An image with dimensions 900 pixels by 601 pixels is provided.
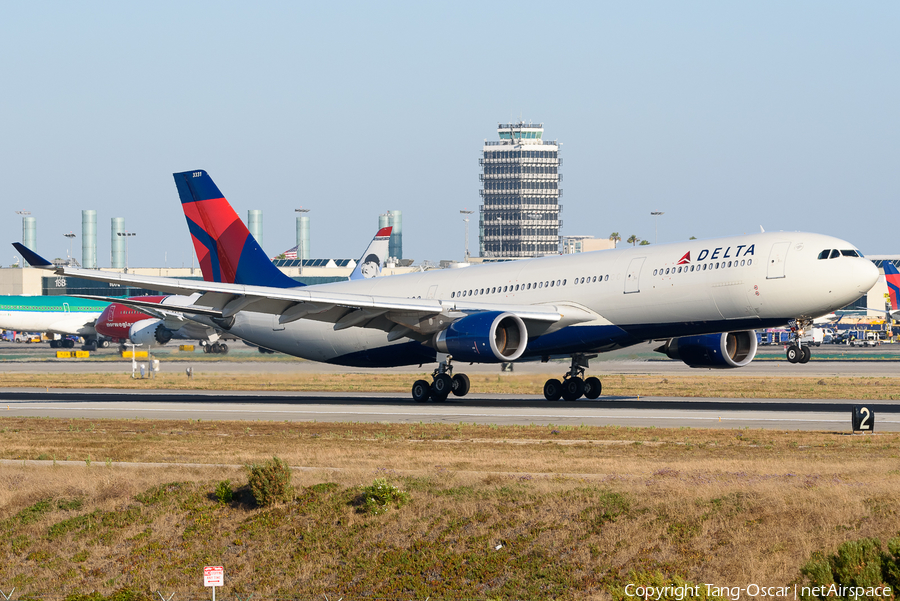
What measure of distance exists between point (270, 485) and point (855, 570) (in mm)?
11238

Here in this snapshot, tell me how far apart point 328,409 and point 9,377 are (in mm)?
33540

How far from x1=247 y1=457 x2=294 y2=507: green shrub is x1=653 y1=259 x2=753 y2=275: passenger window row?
18.9m

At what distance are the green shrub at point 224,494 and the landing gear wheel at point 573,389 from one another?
21.9 m

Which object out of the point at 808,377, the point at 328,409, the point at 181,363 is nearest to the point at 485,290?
the point at 328,409

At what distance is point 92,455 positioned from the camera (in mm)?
24750

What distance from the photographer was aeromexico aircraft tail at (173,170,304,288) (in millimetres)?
44969

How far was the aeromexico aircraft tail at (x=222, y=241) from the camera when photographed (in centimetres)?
4497

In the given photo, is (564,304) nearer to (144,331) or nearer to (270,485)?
(270,485)

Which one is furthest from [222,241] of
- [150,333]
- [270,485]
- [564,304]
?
[150,333]

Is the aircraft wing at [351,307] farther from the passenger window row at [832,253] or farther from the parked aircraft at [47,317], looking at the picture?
the parked aircraft at [47,317]

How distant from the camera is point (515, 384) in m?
49.1

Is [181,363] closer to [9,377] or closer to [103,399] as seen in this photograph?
[9,377]

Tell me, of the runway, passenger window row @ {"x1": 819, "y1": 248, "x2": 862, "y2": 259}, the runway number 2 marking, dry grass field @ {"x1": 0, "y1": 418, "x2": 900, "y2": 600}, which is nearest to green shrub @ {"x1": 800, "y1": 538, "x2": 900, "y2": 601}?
dry grass field @ {"x1": 0, "y1": 418, "x2": 900, "y2": 600}

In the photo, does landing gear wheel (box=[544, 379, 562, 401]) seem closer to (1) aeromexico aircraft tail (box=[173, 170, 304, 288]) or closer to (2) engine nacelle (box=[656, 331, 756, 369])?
(2) engine nacelle (box=[656, 331, 756, 369])
